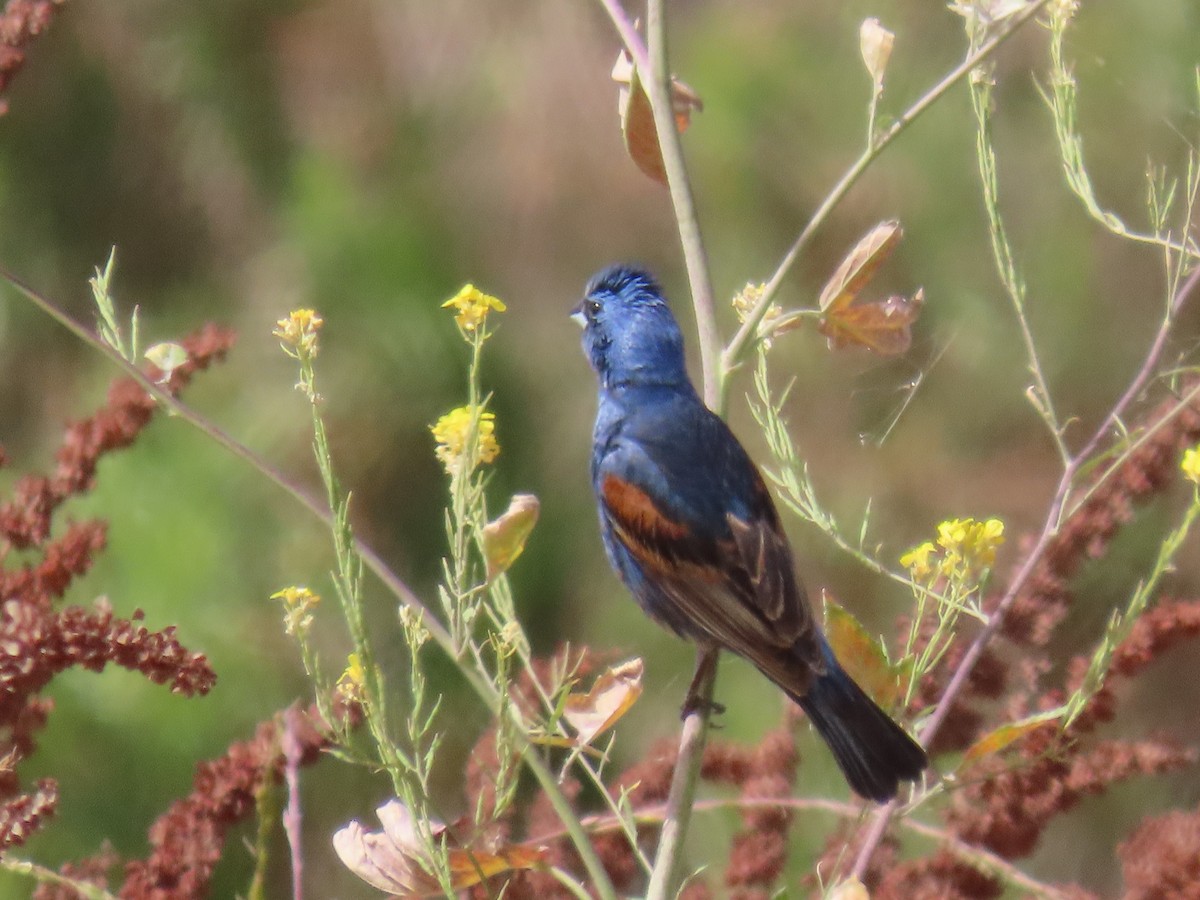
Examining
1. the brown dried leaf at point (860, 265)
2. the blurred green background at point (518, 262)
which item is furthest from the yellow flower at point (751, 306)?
the blurred green background at point (518, 262)

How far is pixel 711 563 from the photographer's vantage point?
2074mm

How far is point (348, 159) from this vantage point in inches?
109

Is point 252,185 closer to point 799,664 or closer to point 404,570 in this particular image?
point 404,570

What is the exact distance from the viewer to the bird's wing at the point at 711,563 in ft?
6.31

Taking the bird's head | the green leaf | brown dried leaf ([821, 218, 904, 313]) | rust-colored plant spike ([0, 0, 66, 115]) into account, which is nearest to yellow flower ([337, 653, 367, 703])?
the green leaf

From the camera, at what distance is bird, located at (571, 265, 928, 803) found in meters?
1.90

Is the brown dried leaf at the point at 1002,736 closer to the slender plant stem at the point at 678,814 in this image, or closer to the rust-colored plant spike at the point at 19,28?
the slender plant stem at the point at 678,814

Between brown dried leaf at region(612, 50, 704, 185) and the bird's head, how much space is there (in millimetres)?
835

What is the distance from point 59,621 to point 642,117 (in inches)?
23.3

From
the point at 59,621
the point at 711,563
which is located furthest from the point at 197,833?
the point at 711,563

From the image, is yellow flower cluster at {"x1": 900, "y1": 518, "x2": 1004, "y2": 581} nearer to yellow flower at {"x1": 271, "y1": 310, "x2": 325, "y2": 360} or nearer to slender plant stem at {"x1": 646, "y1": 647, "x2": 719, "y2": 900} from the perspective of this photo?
slender plant stem at {"x1": 646, "y1": 647, "x2": 719, "y2": 900}

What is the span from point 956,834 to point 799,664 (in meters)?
0.50

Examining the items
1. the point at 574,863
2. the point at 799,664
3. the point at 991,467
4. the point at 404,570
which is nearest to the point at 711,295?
the point at 574,863

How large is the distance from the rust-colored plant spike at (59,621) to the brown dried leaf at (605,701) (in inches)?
10.6
